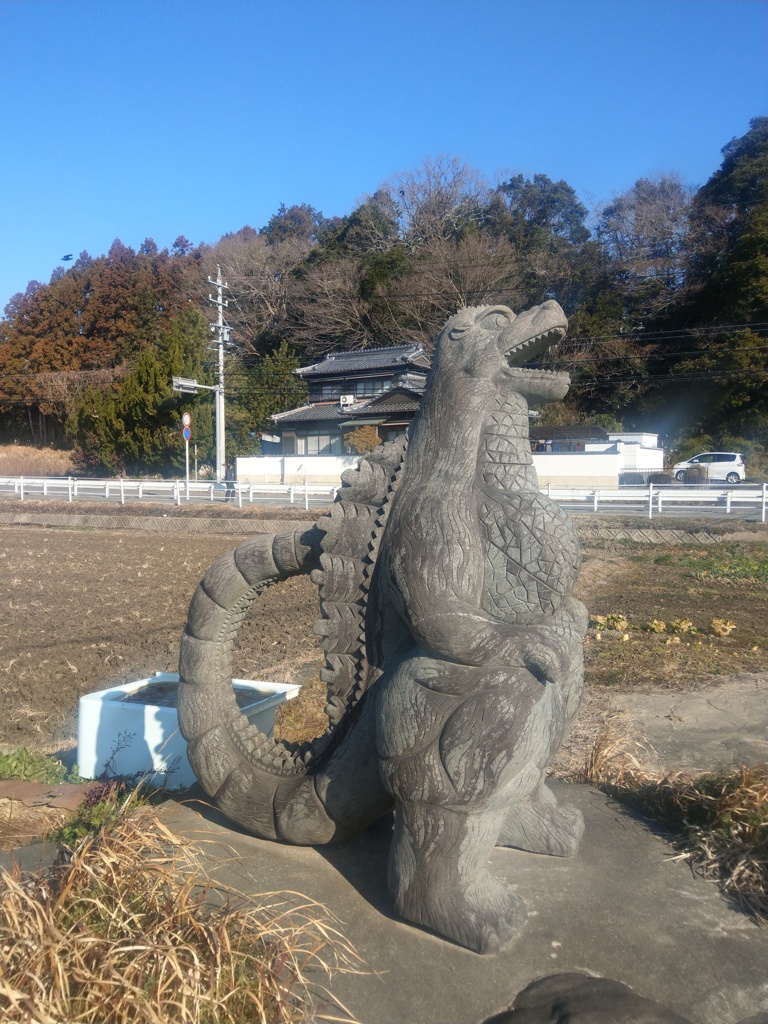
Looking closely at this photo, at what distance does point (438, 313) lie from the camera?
31453 mm

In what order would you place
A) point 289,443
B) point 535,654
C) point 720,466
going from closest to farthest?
point 535,654 → point 720,466 → point 289,443

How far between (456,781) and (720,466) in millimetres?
26801

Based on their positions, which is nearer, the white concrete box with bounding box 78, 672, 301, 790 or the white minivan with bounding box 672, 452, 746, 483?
the white concrete box with bounding box 78, 672, 301, 790

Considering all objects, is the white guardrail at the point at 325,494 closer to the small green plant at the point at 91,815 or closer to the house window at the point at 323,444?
the house window at the point at 323,444

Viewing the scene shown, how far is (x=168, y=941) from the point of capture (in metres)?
2.45

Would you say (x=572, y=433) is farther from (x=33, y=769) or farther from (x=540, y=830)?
(x=540, y=830)

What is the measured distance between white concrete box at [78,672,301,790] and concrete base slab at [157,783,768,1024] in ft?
3.06

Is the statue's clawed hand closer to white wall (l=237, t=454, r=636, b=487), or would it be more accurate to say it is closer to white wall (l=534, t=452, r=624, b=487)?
white wall (l=237, t=454, r=636, b=487)

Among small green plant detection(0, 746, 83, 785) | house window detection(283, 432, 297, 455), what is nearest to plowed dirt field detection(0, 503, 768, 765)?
small green plant detection(0, 746, 83, 785)

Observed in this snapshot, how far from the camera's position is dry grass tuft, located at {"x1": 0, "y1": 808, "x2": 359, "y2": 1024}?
226 centimetres

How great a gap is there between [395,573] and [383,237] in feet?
128

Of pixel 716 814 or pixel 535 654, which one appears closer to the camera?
pixel 535 654

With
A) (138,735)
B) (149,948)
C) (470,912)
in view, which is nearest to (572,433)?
(138,735)

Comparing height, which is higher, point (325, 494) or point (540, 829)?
point (325, 494)
